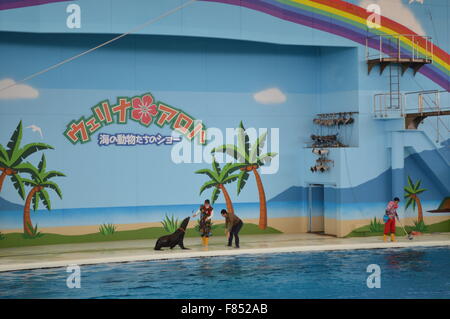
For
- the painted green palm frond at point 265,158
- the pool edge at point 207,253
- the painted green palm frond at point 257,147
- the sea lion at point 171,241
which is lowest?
the pool edge at point 207,253

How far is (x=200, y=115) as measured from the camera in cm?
2605

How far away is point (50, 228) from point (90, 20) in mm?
6203

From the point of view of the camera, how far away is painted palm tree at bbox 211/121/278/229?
86.9ft

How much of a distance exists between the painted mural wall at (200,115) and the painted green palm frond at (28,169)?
0.03 m

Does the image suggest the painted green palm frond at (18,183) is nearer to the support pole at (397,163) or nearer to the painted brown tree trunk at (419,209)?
the support pole at (397,163)

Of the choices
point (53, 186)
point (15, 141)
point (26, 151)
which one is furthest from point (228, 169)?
point (15, 141)

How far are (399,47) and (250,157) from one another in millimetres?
5955

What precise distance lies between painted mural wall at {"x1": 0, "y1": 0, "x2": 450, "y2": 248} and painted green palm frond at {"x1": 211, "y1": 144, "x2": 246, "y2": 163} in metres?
0.04


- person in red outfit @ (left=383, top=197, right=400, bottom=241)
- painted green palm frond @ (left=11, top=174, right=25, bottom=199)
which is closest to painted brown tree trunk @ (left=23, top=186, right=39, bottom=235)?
painted green palm frond @ (left=11, top=174, right=25, bottom=199)

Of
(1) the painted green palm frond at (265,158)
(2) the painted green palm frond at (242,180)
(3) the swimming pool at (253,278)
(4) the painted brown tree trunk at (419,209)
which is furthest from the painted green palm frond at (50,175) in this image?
(4) the painted brown tree trunk at (419,209)

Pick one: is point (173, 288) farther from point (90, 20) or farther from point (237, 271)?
point (90, 20)

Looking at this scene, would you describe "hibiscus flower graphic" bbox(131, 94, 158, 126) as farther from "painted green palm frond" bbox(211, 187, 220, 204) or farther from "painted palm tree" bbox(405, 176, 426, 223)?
"painted palm tree" bbox(405, 176, 426, 223)

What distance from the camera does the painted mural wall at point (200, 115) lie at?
78.4ft
